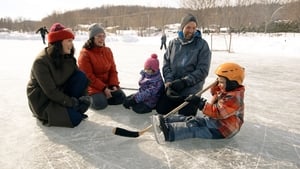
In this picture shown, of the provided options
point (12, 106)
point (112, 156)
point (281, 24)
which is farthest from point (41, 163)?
point (281, 24)

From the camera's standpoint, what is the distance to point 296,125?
136 inches

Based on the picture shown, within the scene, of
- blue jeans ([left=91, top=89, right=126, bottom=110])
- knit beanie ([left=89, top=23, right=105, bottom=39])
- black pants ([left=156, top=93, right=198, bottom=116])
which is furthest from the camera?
blue jeans ([left=91, top=89, right=126, bottom=110])

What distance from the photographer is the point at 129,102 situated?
3.79 meters

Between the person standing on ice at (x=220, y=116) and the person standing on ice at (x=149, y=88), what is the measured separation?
2.43 feet

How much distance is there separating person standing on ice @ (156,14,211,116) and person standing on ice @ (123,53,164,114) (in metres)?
0.09

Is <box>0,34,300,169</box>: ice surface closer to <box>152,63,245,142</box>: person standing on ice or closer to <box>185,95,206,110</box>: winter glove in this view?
<box>152,63,245,142</box>: person standing on ice

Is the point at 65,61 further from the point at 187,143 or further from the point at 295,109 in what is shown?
Result: the point at 295,109

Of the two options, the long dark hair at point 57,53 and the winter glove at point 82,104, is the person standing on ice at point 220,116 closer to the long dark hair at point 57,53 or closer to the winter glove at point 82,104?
the winter glove at point 82,104

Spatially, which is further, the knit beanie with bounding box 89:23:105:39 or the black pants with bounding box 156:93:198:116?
the knit beanie with bounding box 89:23:105:39

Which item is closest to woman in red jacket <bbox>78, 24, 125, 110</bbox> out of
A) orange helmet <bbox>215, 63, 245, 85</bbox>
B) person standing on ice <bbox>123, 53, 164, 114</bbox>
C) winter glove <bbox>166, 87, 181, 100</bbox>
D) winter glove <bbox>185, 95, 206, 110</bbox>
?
person standing on ice <bbox>123, 53, 164, 114</bbox>

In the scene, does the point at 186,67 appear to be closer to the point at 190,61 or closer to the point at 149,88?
the point at 190,61

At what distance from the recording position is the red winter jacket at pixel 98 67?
149 inches

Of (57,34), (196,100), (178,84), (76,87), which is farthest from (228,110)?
(57,34)

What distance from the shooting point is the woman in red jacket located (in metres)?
3.77
